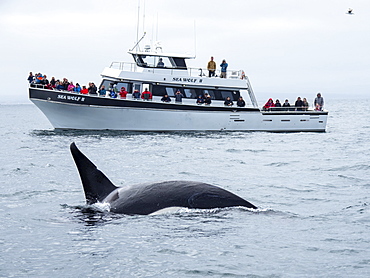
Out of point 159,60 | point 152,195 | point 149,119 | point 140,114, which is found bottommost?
point 152,195

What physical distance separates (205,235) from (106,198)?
6.37 ft

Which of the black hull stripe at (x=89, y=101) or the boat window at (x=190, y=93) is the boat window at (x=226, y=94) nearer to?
the boat window at (x=190, y=93)

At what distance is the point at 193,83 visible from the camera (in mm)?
36875

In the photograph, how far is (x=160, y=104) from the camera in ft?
116

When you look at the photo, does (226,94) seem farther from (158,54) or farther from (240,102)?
(158,54)

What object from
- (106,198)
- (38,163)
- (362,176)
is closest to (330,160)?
(362,176)

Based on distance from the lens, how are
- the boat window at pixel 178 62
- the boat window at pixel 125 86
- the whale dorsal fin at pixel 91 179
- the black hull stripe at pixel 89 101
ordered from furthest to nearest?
the boat window at pixel 178 62
the boat window at pixel 125 86
the black hull stripe at pixel 89 101
the whale dorsal fin at pixel 91 179

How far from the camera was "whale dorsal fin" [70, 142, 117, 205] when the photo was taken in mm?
9547

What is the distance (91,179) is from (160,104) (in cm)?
2593

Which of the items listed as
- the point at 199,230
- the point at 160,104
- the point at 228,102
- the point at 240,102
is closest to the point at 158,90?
the point at 160,104

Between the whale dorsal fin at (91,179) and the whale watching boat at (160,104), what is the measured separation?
25.3 meters

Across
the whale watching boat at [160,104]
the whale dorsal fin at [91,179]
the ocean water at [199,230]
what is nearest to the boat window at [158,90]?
the whale watching boat at [160,104]

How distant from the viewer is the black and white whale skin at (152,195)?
8930mm

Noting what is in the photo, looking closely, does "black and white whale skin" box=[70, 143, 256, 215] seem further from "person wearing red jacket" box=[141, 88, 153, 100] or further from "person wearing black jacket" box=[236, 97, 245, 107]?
"person wearing black jacket" box=[236, 97, 245, 107]
